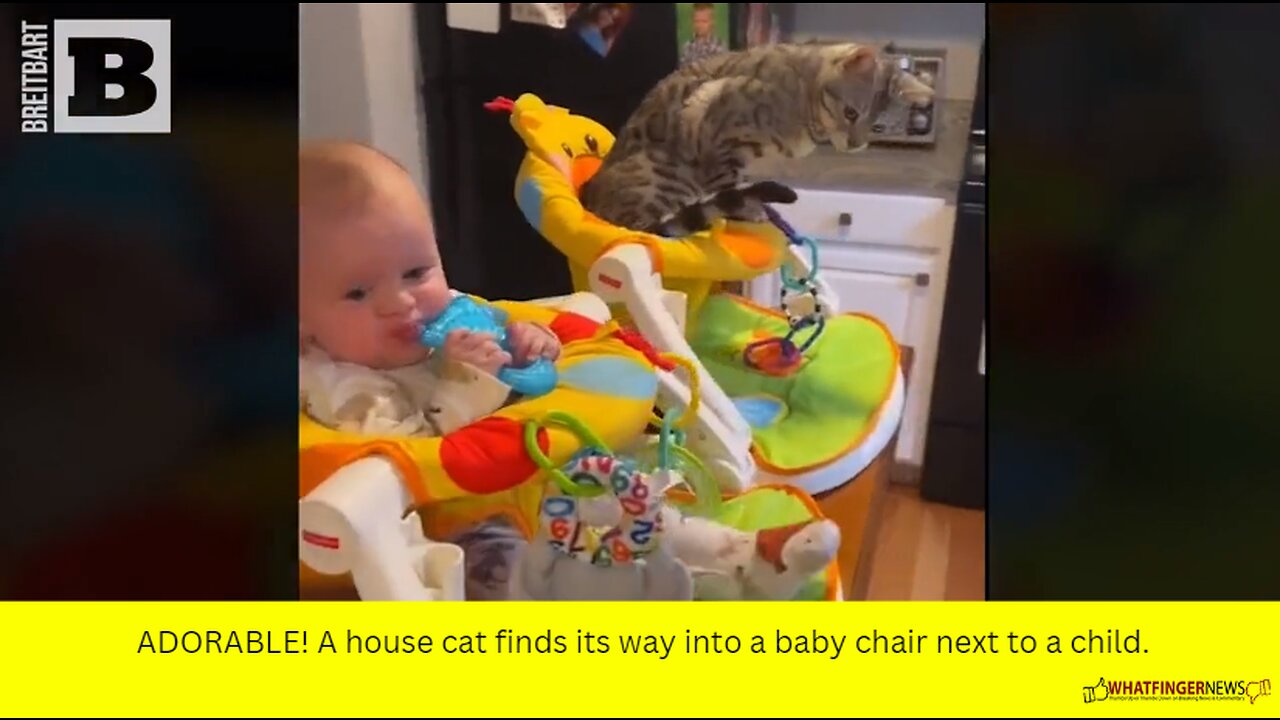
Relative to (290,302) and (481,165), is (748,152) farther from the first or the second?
(290,302)

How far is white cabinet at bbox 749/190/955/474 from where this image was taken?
0.63 m

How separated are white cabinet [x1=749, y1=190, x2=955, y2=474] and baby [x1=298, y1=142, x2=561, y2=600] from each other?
168 millimetres

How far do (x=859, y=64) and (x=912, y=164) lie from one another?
66mm

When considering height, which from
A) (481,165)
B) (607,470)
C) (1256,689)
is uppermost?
(481,165)

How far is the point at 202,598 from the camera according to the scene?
630 mm

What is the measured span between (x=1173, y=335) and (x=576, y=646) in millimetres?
388

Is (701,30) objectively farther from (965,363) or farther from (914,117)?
(965,363)

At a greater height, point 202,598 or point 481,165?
point 481,165

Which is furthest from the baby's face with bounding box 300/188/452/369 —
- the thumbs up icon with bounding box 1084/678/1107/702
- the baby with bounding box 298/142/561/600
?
the thumbs up icon with bounding box 1084/678/1107/702

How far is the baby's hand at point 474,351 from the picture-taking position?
1.92ft

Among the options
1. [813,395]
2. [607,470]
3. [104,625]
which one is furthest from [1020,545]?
[104,625]

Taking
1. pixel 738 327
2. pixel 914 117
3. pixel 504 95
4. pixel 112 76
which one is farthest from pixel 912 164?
pixel 112 76

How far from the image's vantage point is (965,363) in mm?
630

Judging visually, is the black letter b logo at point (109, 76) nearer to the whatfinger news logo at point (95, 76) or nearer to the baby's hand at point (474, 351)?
the whatfinger news logo at point (95, 76)
